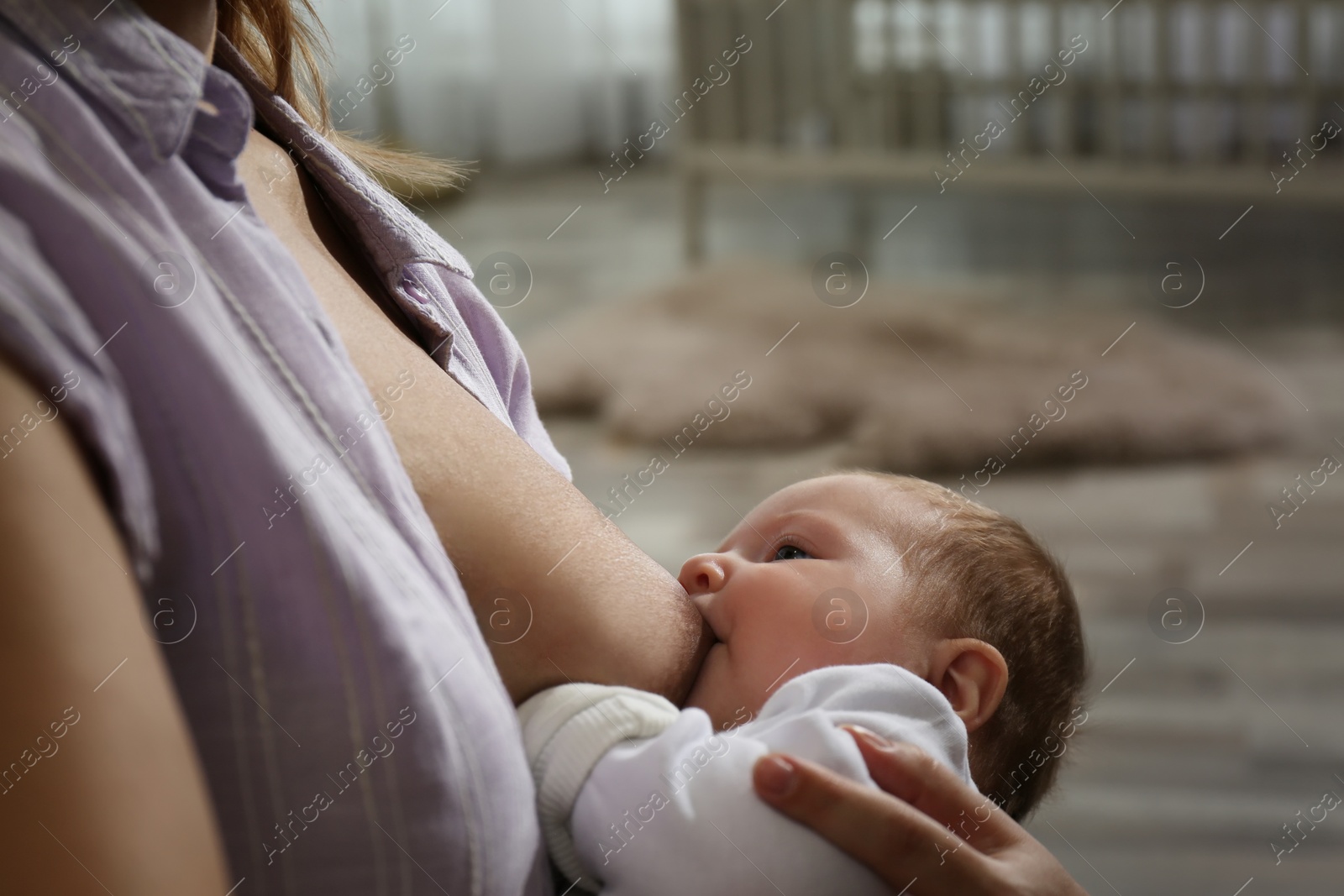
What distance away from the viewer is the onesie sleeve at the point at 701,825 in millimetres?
605

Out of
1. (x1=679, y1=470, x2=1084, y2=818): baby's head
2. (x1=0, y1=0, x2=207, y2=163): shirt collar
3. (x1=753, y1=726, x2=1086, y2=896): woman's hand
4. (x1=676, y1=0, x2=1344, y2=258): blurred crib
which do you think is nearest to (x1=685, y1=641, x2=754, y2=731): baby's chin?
(x1=679, y1=470, x2=1084, y2=818): baby's head

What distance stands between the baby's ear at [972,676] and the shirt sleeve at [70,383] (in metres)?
0.49

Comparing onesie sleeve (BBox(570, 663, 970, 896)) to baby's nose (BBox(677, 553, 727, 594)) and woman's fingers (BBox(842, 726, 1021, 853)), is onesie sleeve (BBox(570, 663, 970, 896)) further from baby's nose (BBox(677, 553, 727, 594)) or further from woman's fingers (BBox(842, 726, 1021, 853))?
baby's nose (BBox(677, 553, 727, 594))

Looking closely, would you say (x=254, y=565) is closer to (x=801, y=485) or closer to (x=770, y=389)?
(x=801, y=485)

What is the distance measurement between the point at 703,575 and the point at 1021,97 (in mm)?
3788

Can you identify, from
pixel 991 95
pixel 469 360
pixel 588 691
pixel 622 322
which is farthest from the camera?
pixel 991 95

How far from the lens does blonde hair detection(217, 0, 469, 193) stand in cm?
81

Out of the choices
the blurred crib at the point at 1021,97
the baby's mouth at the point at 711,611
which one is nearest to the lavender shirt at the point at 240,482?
the baby's mouth at the point at 711,611

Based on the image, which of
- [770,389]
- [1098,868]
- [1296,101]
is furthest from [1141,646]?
[1296,101]

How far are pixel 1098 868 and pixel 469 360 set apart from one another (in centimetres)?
109

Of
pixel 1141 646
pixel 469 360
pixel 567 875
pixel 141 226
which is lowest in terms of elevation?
pixel 1141 646

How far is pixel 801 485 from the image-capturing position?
87cm

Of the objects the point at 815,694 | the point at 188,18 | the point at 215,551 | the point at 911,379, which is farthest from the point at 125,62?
the point at 911,379

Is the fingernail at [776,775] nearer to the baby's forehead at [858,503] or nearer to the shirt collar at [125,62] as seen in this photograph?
the baby's forehead at [858,503]
